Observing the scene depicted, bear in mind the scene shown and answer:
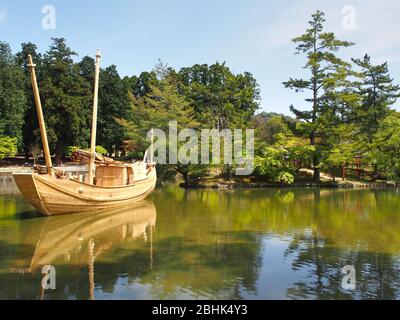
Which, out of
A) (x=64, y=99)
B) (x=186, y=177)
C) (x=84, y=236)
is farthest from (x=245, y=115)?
(x=84, y=236)

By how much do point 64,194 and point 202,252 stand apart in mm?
Answer: 8296

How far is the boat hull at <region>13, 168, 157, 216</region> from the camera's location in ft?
53.5

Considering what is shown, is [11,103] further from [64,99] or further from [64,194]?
[64,194]

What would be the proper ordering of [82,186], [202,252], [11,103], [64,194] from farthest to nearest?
[11,103] < [82,186] < [64,194] < [202,252]

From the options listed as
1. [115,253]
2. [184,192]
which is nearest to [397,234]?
[115,253]

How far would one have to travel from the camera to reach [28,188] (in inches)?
645

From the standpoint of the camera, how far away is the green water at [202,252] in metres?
8.71

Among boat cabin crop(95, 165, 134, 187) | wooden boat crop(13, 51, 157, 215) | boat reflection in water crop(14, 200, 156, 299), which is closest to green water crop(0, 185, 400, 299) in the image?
boat reflection in water crop(14, 200, 156, 299)

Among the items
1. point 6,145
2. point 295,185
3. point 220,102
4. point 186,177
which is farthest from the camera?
point 6,145

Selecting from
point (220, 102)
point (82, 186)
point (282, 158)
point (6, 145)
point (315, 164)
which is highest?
point (220, 102)

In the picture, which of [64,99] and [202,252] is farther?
[64,99]

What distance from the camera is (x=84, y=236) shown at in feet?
46.8
